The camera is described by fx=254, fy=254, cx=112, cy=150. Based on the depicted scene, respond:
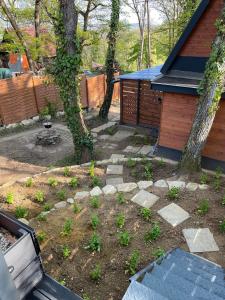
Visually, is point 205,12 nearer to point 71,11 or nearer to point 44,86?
point 71,11

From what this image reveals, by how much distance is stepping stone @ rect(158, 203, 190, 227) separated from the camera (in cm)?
506

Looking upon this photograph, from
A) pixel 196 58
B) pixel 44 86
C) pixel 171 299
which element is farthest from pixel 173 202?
pixel 44 86

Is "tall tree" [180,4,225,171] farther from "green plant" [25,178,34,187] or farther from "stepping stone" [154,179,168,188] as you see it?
"green plant" [25,178,34,187]

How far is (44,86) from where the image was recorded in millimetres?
12859

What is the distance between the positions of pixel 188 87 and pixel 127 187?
3228 mm

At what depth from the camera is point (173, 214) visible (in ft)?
17.2

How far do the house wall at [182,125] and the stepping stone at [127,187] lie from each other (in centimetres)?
259

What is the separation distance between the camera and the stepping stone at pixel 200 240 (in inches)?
174

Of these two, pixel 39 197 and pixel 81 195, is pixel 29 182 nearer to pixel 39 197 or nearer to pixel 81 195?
pixel 39 197

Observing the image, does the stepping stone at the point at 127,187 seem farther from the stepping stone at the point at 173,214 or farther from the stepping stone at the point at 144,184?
the stepping stone at the point at 173,214

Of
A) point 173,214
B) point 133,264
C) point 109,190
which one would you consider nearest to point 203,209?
point 173,214

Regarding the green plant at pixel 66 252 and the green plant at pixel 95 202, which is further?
the green plant at pixel 95 202

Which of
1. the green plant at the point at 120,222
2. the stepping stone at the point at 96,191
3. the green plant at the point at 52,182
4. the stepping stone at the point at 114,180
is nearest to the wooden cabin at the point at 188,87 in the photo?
the stepping stone at the point at 114,180

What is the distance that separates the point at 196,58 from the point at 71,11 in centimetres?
368
